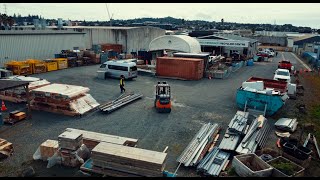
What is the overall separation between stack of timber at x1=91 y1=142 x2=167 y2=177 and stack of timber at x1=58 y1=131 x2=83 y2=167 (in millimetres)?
1175

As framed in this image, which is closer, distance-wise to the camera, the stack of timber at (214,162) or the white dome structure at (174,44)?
the stack of timber at (214,162)

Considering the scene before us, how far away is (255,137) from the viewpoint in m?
13.5

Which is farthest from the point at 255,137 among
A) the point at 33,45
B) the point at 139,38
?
the point at 139,38

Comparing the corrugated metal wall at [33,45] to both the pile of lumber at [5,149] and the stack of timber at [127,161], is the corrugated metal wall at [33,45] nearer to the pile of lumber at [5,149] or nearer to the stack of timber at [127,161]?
the pile of lumber at [5,149]

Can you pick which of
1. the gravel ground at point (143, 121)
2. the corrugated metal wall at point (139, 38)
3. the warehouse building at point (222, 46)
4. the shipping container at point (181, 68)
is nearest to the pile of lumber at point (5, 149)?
the gravel ground at point (143, 121)

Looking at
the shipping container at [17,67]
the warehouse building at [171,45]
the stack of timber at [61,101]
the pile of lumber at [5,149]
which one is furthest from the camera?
the warehouse building at [171,45]

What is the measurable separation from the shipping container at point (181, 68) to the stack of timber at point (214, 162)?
17.1 metres

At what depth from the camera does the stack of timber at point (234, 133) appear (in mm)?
12734

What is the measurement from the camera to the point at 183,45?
36.8 metres

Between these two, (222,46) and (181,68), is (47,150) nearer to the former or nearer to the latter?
(181,68)

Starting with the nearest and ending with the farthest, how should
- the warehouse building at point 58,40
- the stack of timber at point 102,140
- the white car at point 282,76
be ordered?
the stack of timber at point 102,140
the white car at point 282,76
the warehouse building at point 58,40

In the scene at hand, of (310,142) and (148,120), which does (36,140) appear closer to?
(148,120)

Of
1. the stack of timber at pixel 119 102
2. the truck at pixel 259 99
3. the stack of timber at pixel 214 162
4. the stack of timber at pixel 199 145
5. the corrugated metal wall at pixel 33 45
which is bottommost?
the stack of timber at pixel 214 162

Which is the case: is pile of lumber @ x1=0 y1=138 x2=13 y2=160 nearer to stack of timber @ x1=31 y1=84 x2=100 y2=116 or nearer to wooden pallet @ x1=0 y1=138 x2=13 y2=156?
wooden pallet @ x1=0 y1=138 x2=13 y2=156
